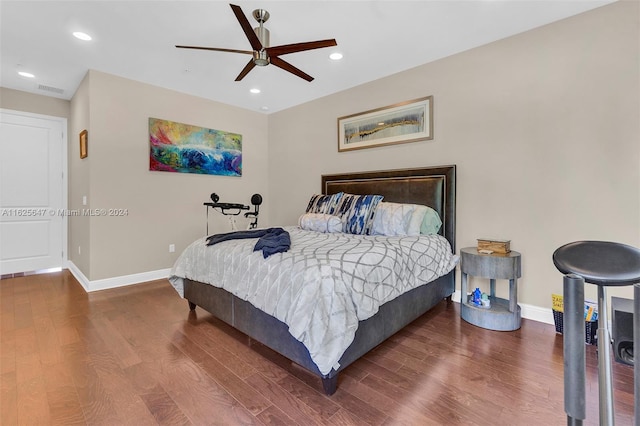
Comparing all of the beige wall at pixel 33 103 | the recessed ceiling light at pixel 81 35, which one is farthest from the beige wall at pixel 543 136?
the beige wall at pixel 33 103

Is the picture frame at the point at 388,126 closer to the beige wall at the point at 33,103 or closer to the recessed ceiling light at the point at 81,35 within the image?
the recessed ceiling light at the point at 81,35

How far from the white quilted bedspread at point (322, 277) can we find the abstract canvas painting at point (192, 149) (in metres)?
2.01

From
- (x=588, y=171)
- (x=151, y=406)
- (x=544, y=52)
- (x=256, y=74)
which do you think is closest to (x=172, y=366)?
(x=151, y=406)

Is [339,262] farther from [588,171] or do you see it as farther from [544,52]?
[544,52]

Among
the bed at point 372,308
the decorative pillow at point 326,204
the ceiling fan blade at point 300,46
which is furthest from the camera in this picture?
the decorative pillow at point 326,204

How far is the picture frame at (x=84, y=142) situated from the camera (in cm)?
366

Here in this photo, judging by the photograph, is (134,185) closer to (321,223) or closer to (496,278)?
(321,223)

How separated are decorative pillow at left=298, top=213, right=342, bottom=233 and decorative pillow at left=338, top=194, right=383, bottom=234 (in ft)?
0.29

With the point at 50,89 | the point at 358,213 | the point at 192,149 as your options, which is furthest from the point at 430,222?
the point at 50,89

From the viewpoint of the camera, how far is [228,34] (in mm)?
2777

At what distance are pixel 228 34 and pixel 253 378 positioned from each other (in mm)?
2971

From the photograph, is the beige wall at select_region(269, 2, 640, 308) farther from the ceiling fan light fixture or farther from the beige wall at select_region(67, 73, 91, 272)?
the beige wall at select_region(67, 73, 91, 272)

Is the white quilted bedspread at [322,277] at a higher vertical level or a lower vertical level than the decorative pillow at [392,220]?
lower

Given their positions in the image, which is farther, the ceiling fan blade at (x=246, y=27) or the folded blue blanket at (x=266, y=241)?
the folded blue blanket at (x=266, y=241)
